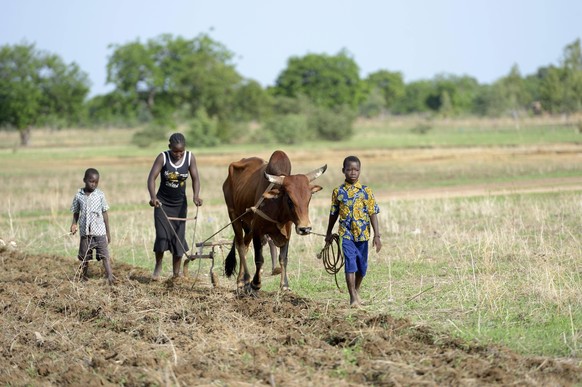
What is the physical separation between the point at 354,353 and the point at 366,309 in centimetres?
177

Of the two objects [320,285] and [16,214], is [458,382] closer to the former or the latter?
[320,285]

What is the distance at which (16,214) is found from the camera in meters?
20.1

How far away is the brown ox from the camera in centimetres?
912

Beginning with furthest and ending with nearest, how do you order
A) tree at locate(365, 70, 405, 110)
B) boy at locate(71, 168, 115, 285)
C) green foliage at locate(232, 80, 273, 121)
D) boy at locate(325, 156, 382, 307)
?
tree at locate(365, 70, 405, 110) → green foliage at locate(232, 80, 273, 121) → boy at locate(71, 168, 115, 285) → boy at locate(325, 156, 382, 307)

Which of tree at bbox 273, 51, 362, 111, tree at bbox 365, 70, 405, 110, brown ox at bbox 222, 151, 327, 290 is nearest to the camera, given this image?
brown ox at bbox 222, 151, 327, 290

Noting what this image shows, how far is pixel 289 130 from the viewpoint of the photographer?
49906mm

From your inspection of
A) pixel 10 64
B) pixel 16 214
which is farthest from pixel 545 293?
pixel 10 64

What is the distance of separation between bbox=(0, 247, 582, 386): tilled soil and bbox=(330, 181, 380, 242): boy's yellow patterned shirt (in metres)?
0.80

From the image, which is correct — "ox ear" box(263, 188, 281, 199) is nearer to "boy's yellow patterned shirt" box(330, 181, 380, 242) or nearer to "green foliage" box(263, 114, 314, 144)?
"boy's yellow patterned shirt" box(330, 181, 380, 242)

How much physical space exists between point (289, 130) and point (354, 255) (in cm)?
4137

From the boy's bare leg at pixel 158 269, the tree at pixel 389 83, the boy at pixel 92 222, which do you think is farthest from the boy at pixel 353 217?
the tree at pixel 389 83

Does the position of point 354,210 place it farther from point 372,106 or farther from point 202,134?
point 372,106

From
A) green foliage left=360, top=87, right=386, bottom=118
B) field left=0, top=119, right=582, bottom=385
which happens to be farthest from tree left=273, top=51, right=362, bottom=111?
field left=0, top=119, right=582, bottom=385

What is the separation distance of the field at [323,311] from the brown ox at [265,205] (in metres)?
0.54
